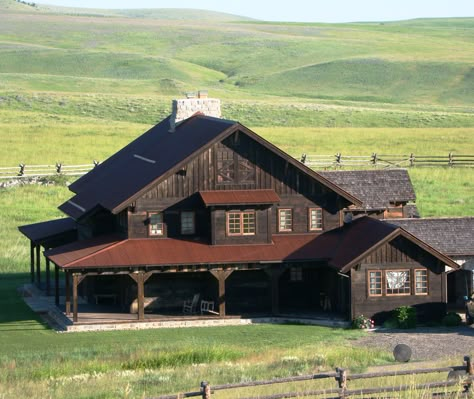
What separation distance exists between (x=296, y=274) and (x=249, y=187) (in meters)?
3.37

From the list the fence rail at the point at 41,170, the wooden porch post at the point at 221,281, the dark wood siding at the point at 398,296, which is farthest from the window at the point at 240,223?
the fence rail at the point at 41,170

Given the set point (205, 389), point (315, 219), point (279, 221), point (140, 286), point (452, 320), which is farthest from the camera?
point (315, 219)

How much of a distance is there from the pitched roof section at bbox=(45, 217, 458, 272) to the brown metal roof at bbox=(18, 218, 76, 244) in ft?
12.8

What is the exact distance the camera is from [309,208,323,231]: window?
43500mm

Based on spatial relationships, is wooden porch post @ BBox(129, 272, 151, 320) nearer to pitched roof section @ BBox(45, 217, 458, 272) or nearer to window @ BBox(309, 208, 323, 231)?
pitched roof section @ BBox(45, 217, 458, 272)

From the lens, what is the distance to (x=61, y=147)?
86.5m

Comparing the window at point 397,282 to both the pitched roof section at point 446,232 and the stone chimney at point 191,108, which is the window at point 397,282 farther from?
the stone chimney at point 191,108

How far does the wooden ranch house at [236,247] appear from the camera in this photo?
131ft

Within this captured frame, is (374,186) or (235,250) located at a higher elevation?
(374,186)

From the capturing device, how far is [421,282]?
4038cm

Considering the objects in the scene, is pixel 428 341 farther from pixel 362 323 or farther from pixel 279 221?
pixel 279 221

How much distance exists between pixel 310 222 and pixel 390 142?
173 ft

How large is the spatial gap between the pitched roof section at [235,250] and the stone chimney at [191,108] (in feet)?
25.1

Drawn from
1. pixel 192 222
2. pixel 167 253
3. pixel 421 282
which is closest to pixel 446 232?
pixel 421 282
